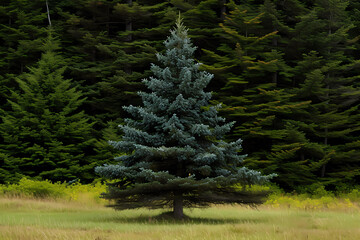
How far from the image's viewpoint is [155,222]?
13.0m

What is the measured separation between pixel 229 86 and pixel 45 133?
1071 centimetres

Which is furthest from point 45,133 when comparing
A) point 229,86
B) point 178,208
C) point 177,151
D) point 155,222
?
point 177,151

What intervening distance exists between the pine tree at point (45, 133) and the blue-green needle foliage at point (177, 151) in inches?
477

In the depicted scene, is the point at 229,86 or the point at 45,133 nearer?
the point at 229,86

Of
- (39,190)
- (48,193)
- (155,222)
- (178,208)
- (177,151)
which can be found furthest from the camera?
(48,193)

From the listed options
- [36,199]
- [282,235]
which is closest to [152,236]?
[282,235]

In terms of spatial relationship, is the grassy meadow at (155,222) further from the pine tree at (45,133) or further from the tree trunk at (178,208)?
the pine tree at (45,133)

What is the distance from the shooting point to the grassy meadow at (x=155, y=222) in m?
9.03

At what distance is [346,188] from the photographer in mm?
24109

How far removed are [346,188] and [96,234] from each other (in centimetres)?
1852

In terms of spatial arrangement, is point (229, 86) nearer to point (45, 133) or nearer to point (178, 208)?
point (45, 133)

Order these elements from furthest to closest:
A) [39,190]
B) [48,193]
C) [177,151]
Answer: [48,193]
[39,190]
[177,151]

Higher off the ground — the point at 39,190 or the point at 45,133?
the point at 45,133

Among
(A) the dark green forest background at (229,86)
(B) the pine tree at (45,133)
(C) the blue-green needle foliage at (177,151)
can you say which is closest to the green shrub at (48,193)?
(B) the pine tree at (45,133)
